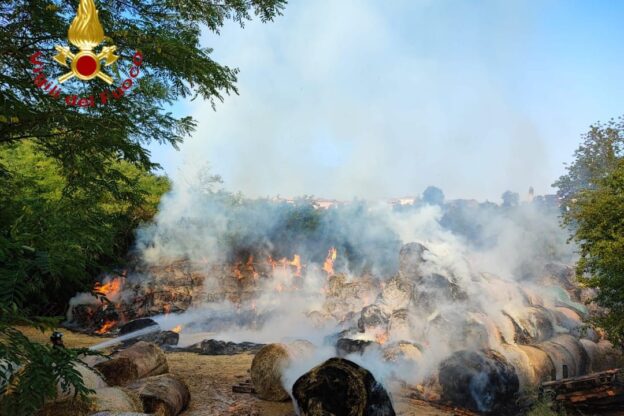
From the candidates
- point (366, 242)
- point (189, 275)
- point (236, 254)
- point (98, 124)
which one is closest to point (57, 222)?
point (98, 124)

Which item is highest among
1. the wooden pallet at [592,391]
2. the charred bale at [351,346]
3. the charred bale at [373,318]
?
the charred bale at [373,318]

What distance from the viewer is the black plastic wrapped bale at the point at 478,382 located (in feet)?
28.1

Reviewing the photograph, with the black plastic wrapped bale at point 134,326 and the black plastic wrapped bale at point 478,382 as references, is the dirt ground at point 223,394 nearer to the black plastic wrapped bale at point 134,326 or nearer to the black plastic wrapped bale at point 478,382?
the black plastic wrapped bale at point 478,382

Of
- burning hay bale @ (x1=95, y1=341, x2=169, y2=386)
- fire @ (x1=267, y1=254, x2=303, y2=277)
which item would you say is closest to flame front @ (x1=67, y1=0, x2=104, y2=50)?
burning hay bale @ (x1=95, y1=341, x2=169, y2=386)

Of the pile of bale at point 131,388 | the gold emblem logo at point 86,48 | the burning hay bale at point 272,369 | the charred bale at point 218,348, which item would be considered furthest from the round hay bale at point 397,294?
the gold emblem logo at point 86,48

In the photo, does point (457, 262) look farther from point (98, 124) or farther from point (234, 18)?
point (98, 124)

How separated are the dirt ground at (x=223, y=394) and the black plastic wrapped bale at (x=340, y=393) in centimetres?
144

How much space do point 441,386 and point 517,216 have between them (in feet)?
82.7

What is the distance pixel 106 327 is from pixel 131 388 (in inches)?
486

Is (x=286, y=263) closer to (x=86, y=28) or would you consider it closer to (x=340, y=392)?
(x=340, y=392)

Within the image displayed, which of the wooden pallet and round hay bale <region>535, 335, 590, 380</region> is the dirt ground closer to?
the wooden pallet

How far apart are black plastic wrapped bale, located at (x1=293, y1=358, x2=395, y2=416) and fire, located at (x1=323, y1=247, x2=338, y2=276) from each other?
A: 58.0 feet

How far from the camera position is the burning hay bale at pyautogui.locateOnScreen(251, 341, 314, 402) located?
7.84 m

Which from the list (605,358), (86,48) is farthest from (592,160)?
(86,48)
